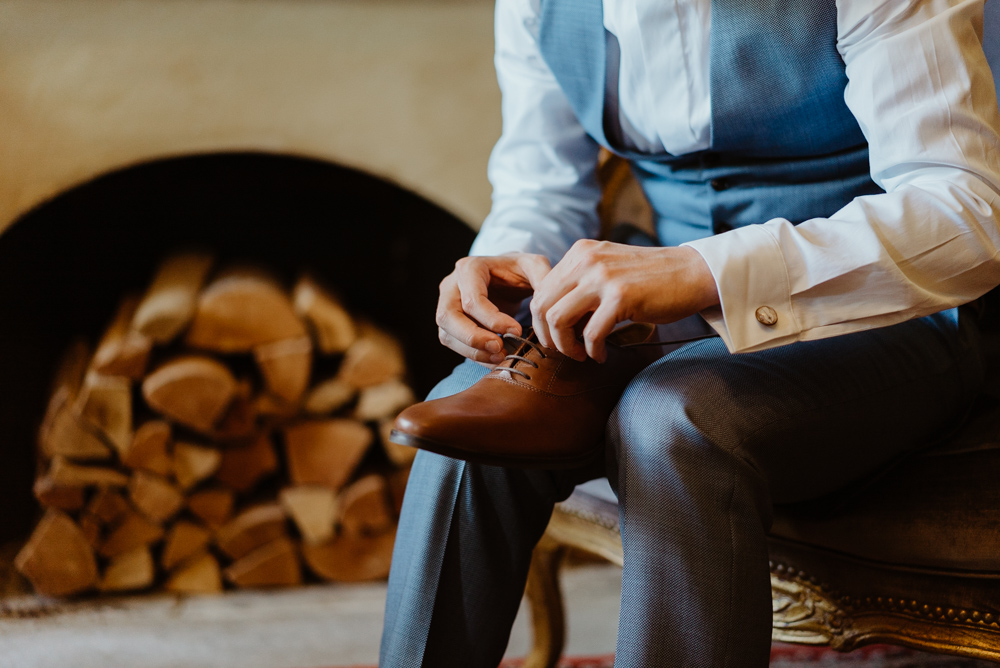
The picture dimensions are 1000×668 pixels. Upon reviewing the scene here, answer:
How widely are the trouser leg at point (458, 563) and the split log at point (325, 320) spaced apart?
→ 679 millimetres

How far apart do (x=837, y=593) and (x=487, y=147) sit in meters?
0.90

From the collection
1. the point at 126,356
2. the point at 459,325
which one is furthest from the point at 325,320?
the point at 459,325

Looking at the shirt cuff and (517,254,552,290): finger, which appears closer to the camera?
the shirt cuff

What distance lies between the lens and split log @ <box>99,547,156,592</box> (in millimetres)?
1275

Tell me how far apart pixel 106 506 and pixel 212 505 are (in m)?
0.17

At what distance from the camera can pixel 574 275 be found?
1.80 ft

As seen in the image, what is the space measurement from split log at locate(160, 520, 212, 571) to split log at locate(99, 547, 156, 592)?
3 cm

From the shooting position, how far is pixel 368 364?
4.24 feet

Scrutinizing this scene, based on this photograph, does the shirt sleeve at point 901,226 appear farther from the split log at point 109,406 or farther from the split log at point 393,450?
the split log at point 109,406

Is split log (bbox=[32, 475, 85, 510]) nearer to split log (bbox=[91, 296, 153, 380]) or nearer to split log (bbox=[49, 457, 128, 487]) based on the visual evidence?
split log (bbox=[49, 457, 128, 487])

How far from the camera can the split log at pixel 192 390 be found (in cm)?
119

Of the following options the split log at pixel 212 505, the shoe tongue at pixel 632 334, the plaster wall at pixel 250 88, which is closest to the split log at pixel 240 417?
the split log at pixel 212 505

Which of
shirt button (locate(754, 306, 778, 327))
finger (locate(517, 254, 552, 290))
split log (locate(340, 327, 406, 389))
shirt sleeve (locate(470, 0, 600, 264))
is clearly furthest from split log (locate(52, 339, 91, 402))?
shirt button (locate(754, 306, 778, 327))

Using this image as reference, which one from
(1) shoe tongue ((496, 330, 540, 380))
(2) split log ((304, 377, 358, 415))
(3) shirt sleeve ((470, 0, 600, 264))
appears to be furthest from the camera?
(2) split log ((304, 377, 358, 415))
